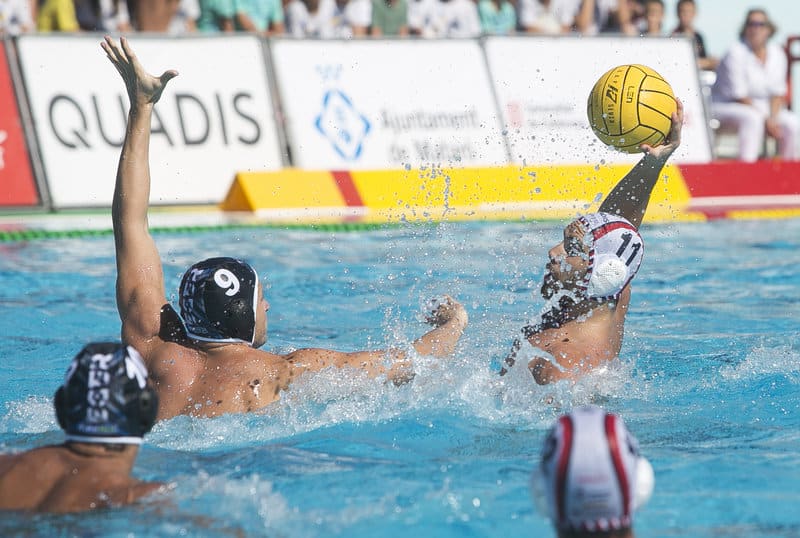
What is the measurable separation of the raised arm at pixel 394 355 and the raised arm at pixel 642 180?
852mm

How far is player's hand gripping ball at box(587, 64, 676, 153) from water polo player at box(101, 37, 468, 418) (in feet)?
5.02

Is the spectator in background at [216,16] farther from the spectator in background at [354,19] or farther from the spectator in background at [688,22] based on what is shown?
the spectator in background at [688,22]

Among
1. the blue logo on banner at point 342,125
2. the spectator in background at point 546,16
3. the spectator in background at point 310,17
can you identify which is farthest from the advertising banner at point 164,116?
the spectator in background at point 546,16

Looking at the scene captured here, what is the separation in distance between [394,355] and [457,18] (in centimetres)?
805

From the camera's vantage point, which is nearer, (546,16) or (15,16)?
(15,16)

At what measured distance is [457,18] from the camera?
1146 cm

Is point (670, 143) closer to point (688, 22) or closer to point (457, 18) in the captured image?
point (457, 18)

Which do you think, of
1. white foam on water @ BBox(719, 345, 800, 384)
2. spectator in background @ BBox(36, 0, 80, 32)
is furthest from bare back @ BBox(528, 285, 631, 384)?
spectator in background @ BBox(36, 0, 80, 32)

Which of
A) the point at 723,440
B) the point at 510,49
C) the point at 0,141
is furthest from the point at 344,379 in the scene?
the point at 510,49

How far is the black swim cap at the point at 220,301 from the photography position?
3523 mm

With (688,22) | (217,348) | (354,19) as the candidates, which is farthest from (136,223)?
(688,22)

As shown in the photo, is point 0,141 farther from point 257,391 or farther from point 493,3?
point 257,391

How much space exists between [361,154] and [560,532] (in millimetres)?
7876

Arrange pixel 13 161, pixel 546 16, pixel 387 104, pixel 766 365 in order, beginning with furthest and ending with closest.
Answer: pixel 546 16 < pixel 387 104 < pixel 13 161 < pixel 766 365
